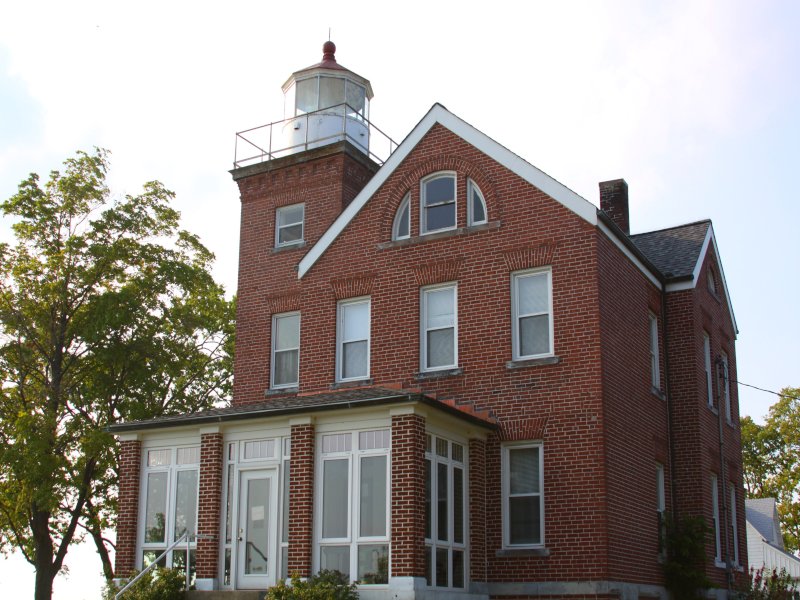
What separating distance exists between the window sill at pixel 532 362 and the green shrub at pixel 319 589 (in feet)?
17.7

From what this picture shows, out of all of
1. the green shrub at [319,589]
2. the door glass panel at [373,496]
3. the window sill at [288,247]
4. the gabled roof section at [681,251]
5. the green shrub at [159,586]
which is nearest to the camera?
the green shrub at [319,589]

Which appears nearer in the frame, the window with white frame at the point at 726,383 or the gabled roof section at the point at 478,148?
the gabled roof section at the point at 478,148

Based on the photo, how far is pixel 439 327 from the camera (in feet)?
67.3

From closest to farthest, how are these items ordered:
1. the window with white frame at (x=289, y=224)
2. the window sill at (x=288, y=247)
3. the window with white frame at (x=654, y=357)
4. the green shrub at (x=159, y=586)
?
the green shrub at (x=159, y=586)
the window with white frame at (x=654, y=357)
the window sill at (x=288, y=247)
the window with white frame at (x=289, y=224)

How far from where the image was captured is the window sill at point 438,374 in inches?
781

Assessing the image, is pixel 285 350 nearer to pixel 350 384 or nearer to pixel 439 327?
pixel 350 384

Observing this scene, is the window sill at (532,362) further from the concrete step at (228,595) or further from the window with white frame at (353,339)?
the concrete step at (228,595)

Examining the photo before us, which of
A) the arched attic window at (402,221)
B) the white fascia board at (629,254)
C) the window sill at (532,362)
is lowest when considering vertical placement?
the window sill at (532,362)

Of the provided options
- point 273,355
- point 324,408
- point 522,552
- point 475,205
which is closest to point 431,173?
point 475,205

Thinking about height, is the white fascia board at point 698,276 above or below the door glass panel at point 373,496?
above

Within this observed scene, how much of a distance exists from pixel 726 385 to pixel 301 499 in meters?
13.0

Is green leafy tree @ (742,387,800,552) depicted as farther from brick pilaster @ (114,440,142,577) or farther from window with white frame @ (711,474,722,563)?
brick pilaster @ (114,440,142,577)

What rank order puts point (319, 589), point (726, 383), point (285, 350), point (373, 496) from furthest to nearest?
point (726, 383)
point (285, 350)
point (373, 496)
point (319, 589)

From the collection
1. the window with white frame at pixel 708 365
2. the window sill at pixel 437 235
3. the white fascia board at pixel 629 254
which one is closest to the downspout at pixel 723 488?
the window with white frame at pixel 708 365
